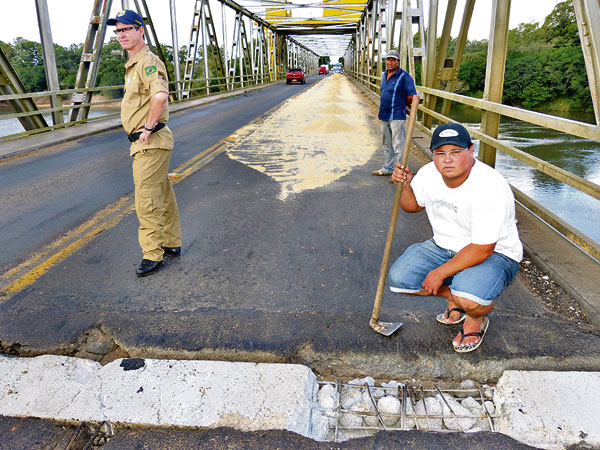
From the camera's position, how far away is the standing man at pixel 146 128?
137 inches

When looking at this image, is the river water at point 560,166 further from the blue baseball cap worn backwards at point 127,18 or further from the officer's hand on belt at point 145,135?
the blue baseball cap worn backwards at point 127,18

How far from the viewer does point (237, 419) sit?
2178mm

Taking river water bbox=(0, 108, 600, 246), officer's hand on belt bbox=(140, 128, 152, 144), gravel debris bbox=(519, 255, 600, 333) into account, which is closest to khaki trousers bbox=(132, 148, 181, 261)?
officer's hand on belt bbox=(140, 128, 152, 144)

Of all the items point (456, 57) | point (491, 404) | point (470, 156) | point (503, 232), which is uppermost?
point (456, 57)

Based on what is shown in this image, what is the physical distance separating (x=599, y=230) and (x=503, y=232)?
10.2 m

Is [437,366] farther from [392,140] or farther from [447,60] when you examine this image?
[447,60]

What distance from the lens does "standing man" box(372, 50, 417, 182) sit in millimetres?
6380

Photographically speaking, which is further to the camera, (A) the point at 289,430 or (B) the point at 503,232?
(B) the point at 503,232

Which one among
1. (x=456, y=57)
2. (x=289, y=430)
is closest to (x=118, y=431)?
(x=289, y=430)

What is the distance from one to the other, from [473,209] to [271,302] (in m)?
1.52

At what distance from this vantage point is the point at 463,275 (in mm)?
2580

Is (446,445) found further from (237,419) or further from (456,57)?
(456,57)

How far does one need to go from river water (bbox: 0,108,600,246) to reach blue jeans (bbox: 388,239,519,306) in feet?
30.0

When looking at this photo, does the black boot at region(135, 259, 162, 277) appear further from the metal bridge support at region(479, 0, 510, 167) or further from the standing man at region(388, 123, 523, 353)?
the metal bridge support at region(479, 0, 510, 167)
